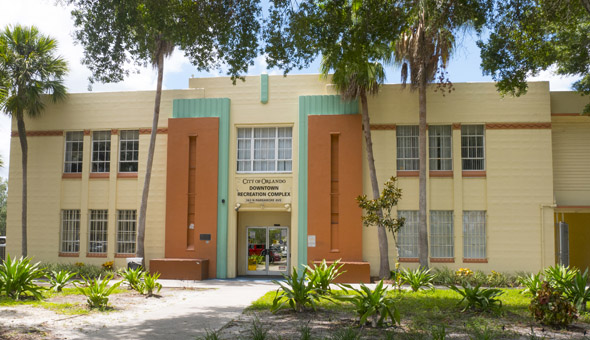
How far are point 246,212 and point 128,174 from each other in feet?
17.6

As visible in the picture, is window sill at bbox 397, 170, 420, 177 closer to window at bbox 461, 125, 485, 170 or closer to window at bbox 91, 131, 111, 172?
window at bbox 461, 125, 485, 170

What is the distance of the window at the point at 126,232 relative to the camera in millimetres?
23312

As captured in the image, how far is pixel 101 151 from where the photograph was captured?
24.1 metres

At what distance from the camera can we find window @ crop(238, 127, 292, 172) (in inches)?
897

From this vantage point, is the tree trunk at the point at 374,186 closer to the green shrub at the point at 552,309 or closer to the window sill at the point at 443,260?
the window sill at the point at 443,260

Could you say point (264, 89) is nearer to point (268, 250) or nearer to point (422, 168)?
point (268, 250)

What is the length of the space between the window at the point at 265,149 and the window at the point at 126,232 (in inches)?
206

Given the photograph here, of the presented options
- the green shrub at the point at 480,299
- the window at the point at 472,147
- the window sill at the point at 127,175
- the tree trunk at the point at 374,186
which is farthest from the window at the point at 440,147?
the window sill at the point at 127,175

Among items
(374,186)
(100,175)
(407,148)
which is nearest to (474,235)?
(407,148)

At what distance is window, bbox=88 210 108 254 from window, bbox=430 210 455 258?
13815 mm

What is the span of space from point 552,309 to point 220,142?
50.3 feet

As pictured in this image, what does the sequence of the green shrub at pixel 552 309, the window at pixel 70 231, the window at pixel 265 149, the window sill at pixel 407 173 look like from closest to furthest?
the green shrub at pixel 552 309, the window sill at pixel 407 173, the window at pixel 265 149, the window at pixel 70 231

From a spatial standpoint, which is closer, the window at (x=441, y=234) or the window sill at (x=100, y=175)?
the window at (x=441, y=234)

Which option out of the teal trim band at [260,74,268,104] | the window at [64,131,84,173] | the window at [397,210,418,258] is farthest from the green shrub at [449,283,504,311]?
the window at [64,131,84,173]
